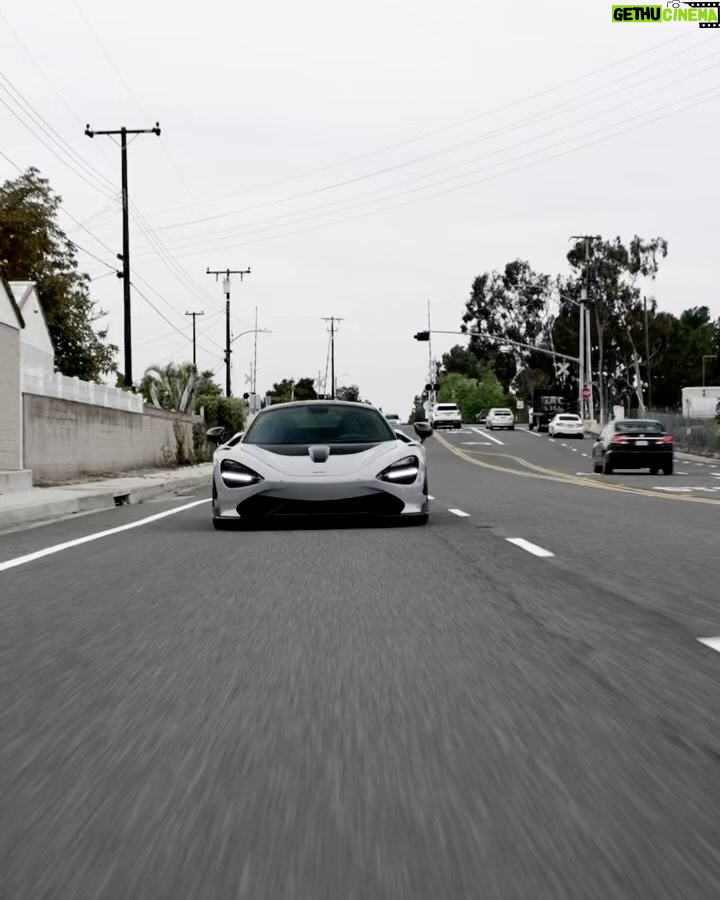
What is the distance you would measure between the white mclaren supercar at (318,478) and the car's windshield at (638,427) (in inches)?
792

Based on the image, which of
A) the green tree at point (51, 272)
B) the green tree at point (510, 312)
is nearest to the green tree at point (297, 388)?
the green tree at point (510, 312)

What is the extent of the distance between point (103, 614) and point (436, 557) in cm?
354

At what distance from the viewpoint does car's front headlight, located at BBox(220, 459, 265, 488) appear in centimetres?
1288

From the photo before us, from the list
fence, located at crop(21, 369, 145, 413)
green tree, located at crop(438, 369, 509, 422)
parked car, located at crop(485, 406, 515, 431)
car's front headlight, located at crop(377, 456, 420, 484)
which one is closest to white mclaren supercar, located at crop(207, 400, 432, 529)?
car's front headlight, located at crop(377, 456, 420, 484)

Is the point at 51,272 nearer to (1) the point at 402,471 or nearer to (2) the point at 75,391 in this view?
(2) the point at 75,391

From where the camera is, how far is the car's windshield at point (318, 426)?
13.8 meters

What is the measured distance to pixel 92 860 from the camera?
3102mm

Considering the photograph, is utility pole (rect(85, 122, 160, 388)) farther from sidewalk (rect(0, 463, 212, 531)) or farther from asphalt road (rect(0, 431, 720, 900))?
asphalt road (rect(0, 431, 720, 900))

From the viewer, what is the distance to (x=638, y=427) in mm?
32969

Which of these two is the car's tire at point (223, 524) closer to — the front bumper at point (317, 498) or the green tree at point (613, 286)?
the front bumper at point (317, 498)

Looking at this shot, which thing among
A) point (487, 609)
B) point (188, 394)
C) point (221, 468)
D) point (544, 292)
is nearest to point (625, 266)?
point (544, 292)

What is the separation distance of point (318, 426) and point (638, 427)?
20476mm

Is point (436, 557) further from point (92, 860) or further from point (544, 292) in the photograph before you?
point (544, 292)

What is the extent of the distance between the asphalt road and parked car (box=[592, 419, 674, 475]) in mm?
23579
